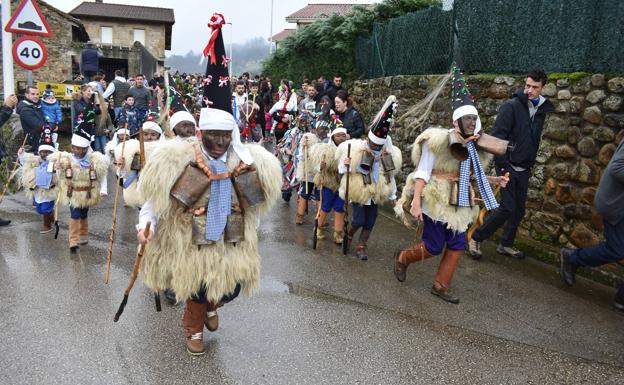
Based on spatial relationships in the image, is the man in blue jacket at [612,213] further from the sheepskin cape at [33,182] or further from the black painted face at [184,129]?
the sheepskin cape at [33,182]

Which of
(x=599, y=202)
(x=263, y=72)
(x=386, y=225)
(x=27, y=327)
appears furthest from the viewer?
(x=263, y=72)

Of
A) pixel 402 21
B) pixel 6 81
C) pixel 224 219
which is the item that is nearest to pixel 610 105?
pixel 224 219

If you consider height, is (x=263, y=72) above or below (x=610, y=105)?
above

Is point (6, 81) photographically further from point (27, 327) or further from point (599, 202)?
point (599, 202)

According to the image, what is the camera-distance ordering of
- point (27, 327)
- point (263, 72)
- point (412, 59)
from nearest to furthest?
point (27, 327) → point (412, 59) → point (263, 72)

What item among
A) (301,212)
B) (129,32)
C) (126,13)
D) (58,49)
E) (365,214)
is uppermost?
(126,13)

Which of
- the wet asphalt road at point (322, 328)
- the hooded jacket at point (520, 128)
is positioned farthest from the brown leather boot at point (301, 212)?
the hooded jacket at point (520, 128)

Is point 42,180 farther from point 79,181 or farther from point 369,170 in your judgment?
point 369,170

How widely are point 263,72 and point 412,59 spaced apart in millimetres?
14523

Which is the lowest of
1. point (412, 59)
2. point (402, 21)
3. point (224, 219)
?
point (224, 219)

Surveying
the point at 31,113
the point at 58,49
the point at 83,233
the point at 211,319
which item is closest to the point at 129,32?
the point at 58,49

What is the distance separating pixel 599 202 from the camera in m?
4.88

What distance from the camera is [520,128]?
6.17 meters

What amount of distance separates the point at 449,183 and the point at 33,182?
5472mm
